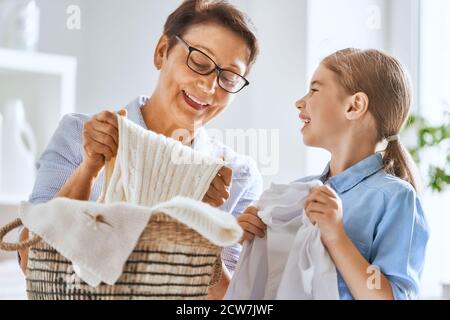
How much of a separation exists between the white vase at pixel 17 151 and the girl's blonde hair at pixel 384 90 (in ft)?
3.96

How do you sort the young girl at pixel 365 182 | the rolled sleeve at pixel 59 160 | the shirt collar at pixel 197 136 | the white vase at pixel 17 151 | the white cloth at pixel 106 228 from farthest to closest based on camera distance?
the white vase at pixel 17 151 < the shirt collar at pixel 197 136 < the rolled sleeve at pixel 59 160 < the young girl at pixel 365 182 < the white cloth at pixel 106 228

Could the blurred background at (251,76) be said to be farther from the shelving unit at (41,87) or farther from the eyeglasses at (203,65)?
the eyeglasses at (203,65)

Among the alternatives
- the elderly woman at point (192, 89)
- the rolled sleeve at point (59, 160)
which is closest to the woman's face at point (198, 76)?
the elderly woman at point (192, 89)

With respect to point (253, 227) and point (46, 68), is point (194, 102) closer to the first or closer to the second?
point (253, 227)

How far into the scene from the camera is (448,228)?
199cm

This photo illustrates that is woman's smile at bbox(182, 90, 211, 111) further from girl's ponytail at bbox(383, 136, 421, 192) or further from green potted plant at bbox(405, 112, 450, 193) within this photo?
green potted plant at bbox(405, 112, 450, 193)

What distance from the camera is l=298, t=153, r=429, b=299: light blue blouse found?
837mm

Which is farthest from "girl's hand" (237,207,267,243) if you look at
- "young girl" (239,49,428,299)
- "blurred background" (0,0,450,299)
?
"blurred background" (0,0,450,299)

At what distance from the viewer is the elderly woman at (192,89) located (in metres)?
1.18

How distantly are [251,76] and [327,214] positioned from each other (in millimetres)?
1003

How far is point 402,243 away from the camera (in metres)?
0.85

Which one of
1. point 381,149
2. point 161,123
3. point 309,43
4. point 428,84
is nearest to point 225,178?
point 381,149

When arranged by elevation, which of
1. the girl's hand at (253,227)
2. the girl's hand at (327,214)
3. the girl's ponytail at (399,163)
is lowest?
the girl's hand at (253,227)

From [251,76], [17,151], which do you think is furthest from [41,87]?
[251,76]
